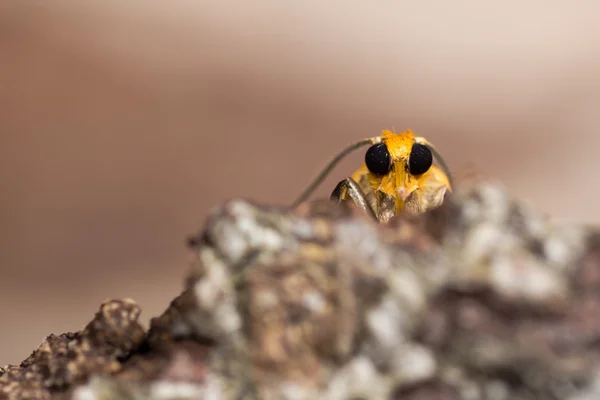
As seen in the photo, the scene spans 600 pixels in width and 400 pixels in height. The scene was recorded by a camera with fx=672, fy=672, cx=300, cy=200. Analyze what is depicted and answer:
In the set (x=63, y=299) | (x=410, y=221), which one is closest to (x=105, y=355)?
(x=410, y=221)

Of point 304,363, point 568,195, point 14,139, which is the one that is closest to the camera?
point 304,363

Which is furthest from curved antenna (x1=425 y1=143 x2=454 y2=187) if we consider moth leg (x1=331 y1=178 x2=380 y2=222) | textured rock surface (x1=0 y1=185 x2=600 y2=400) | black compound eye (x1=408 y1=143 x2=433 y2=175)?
textured rock surface (x1=0 y1=185 x2=600 y2=400)

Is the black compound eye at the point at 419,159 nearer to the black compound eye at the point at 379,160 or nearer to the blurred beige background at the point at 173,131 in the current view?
the black compound eye at the point at 379,160

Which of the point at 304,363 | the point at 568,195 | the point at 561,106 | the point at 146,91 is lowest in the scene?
the point at 304,363

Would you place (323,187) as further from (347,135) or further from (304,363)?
(304,363)

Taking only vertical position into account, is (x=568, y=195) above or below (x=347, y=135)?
below

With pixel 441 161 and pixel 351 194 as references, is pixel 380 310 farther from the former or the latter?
pixel 441 161

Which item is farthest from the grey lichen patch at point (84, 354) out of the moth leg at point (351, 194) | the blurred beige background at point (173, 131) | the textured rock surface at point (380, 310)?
the blurred beige background at point (173, 131)
